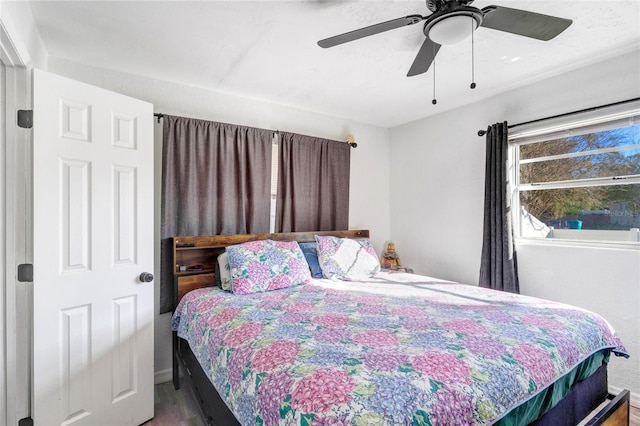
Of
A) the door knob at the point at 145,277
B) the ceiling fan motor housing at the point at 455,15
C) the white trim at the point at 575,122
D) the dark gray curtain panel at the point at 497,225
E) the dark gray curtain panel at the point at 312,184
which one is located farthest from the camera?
the dark gray curtain panel at the point at 312,184

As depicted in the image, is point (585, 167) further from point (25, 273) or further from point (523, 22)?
point (25, 273)

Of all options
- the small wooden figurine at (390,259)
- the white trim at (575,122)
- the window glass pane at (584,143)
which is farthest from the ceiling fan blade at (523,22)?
the small wooden figurine at (390,259)

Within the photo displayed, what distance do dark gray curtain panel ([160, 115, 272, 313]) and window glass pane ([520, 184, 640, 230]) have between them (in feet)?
8.07

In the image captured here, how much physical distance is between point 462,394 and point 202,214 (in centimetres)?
228

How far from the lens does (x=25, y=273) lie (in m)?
1.59

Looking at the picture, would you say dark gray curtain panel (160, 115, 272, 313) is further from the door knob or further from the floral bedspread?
the floral bedspread

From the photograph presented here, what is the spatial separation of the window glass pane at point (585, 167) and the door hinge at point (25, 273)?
3.63 metres

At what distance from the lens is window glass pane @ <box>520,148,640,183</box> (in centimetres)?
226

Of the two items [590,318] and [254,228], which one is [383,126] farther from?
[590,318]

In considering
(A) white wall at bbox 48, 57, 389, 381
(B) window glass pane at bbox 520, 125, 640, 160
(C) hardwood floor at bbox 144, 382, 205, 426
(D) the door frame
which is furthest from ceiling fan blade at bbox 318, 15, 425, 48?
(C) hardwood floor at bbox 144, 382, 205, 426

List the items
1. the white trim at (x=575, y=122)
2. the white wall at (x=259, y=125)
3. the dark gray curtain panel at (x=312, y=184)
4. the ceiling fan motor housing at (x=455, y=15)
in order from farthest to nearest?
the dark gray curtain panel at (x=312, y=184) → the white wall at (x=259, y=125) → the white trim at (x=575, y=122) → the ceiling fan motor housing at (x=455, y=15)

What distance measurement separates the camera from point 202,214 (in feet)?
8.73

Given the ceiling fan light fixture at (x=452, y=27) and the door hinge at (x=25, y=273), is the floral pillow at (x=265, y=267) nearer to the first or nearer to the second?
the door hinge at (x=25, y=273)

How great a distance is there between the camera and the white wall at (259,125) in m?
2.44
